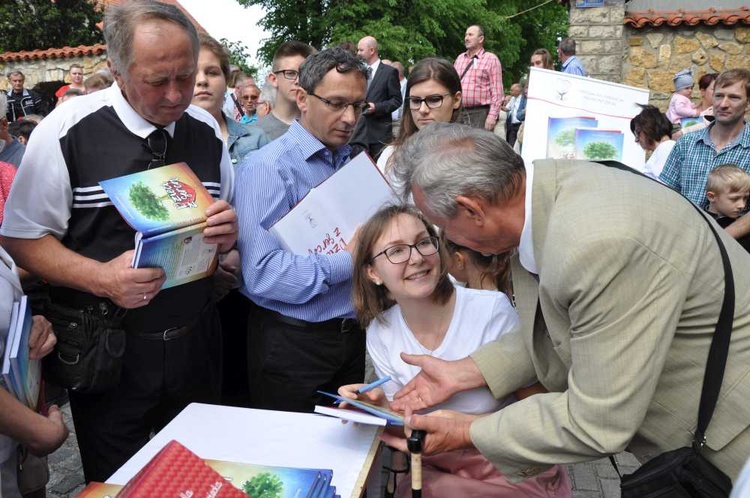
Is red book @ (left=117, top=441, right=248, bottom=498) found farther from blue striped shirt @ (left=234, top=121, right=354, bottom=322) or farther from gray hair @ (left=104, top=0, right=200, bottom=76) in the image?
gray hair @ (left=104, top=0, right=200, bottom=76)

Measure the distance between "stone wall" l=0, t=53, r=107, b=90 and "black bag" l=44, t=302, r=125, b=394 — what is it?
12.7 m

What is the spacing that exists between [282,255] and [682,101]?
26.3 ft

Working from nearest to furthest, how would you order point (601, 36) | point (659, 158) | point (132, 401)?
point (132, 401) < point (659, 158) < point (601, 36)

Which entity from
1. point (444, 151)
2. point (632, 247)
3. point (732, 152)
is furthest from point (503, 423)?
point (732, 152)

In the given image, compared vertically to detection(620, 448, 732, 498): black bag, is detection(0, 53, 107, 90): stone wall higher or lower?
higher

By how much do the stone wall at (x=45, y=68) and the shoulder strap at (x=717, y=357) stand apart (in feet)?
45.5

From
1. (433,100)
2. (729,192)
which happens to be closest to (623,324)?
(433,100)

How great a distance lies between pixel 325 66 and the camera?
2.64 m

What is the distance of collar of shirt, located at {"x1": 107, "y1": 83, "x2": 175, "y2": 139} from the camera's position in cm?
212

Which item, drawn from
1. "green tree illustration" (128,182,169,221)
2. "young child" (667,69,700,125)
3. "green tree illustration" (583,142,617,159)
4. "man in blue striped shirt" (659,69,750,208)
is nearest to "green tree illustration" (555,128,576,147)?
"green tree illustration" (583,142,617,159)

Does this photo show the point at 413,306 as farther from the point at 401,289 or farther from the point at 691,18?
the point at 691,18

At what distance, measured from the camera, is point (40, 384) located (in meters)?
2.02

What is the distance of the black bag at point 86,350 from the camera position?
202cm

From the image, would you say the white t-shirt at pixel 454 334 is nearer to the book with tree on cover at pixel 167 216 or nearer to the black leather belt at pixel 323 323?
the black leather belt at pixel 323 323
